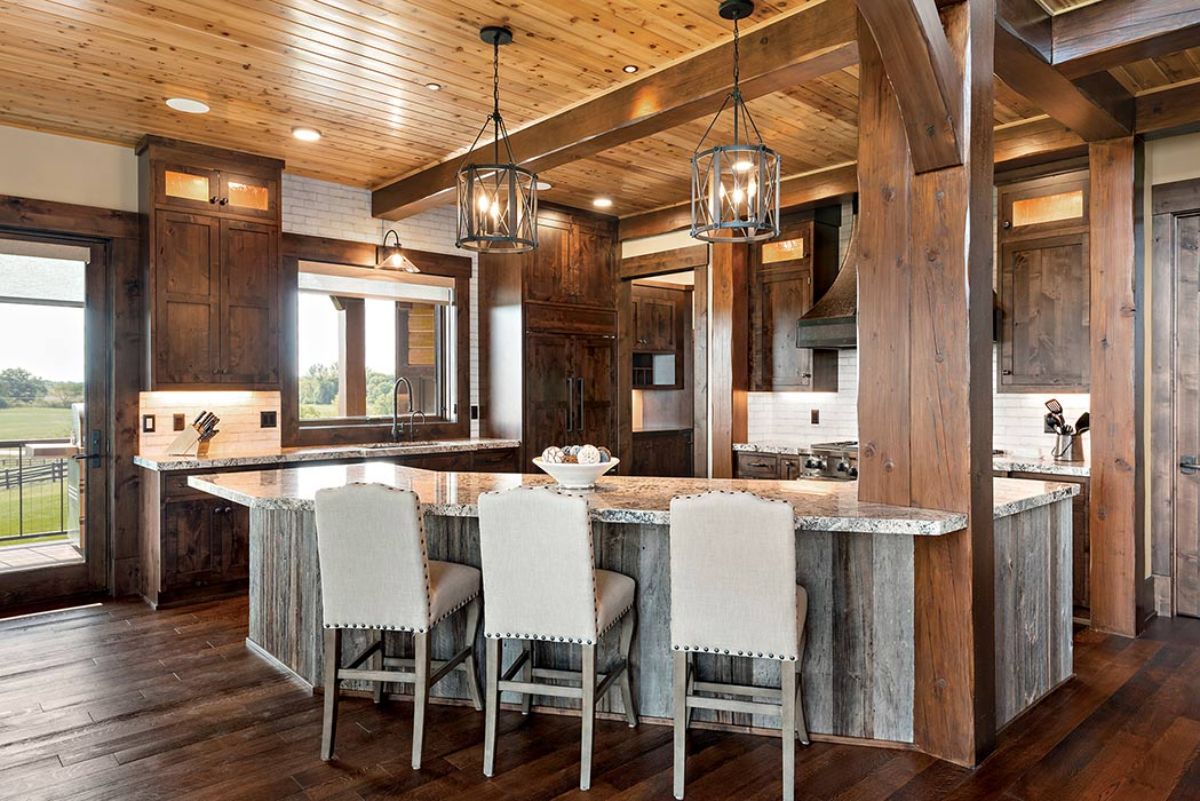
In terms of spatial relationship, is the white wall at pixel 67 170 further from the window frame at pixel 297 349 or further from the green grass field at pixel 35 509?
the green grass field at pixel 35 509

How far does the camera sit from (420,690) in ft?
8.86

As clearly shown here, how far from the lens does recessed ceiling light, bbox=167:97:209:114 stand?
423 centimetres

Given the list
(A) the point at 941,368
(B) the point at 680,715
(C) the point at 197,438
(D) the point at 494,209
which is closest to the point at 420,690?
(B) the point at 680,715

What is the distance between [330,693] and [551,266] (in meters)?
4.45

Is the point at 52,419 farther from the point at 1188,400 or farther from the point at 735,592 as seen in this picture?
the point at 1188,400

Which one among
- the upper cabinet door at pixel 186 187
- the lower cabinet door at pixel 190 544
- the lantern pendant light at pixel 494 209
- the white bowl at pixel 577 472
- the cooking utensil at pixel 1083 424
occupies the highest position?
the upper cabinet door at pixel 186 187

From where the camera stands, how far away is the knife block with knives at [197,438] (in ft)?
16.2

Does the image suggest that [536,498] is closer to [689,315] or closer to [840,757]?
[840,757]

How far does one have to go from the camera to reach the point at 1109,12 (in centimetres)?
314

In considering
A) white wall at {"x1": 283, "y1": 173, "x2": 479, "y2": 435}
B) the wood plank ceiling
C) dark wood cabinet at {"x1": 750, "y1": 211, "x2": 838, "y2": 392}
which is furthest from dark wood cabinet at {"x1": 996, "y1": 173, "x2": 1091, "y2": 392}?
white wall at {"x1": 283, "y1": 173, "x2": 479, "y2": 435}

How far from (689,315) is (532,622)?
6533 millimetres

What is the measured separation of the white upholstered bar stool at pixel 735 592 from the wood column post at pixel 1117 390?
273 cm

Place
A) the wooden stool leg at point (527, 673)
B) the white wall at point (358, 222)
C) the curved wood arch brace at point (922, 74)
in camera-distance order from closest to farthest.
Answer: the curved wood arch brace at point (922, 74)
the wooden stool leg at point (527, 673)
the white wall at point (358, 222)

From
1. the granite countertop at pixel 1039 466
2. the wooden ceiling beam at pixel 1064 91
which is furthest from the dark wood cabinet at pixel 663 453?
the wooden ceiling beam at pixel 1064 91
